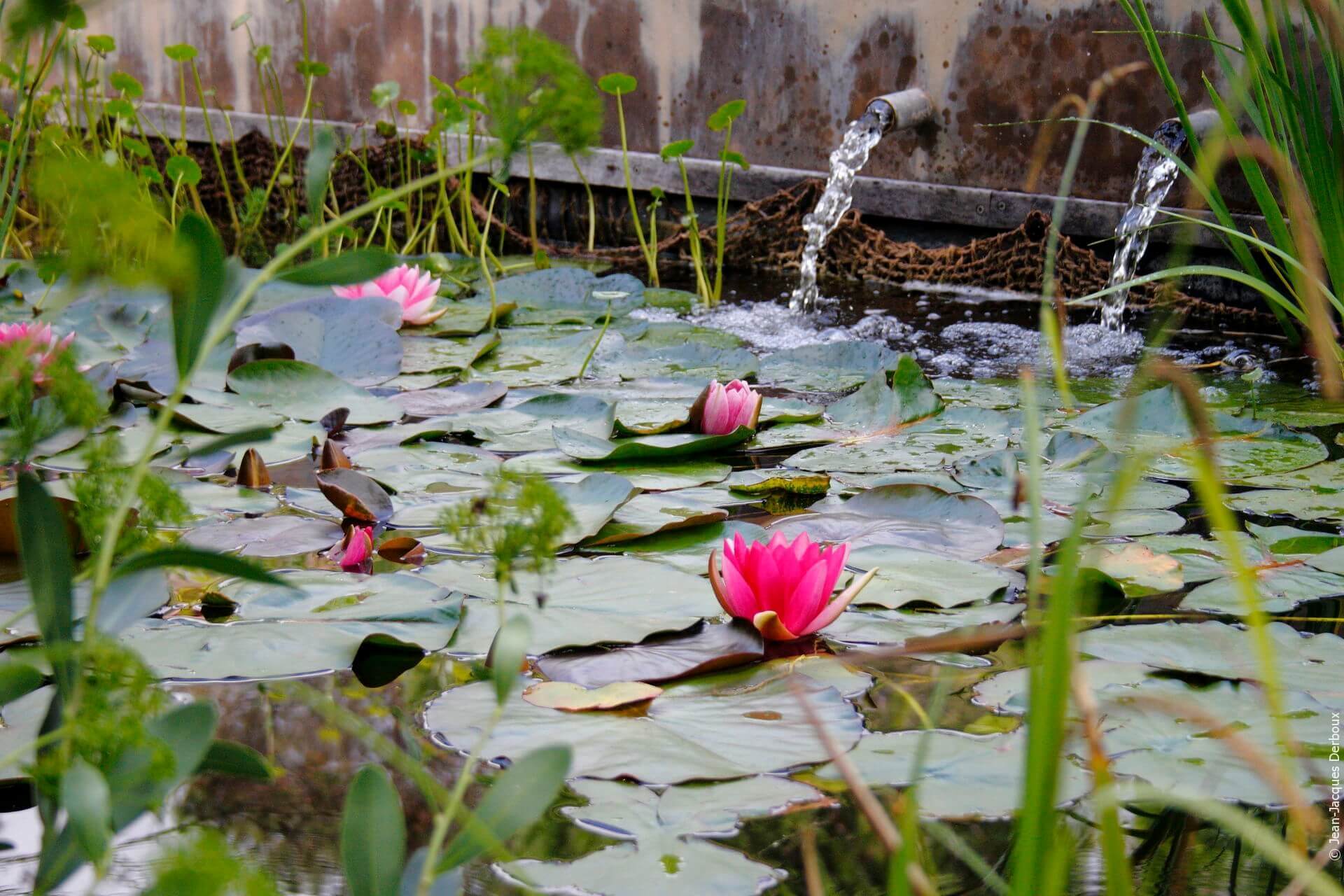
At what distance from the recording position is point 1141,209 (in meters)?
2.86

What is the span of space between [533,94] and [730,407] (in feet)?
3.55

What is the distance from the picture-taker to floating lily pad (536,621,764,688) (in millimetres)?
986

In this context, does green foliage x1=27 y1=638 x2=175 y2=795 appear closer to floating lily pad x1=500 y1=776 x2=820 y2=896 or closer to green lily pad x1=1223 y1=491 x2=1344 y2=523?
floating lily pad x1=500 y1=776 x2=820 y2=896

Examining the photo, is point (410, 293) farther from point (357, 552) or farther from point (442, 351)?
point (357, 552)

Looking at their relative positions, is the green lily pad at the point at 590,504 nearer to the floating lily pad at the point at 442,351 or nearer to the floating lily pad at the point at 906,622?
the floating lily pad at the point at 906,622

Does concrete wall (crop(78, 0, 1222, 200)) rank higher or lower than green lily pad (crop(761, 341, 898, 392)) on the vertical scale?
higher

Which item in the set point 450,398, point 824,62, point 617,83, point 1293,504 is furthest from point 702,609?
point 824,62

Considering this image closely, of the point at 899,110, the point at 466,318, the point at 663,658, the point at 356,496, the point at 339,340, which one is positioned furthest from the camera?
the point at 899,110

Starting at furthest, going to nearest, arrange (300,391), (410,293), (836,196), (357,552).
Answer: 1. (836,196)
2. (410,293)
3. (300,391)
4. (357,552)

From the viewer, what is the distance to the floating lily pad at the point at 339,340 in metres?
2.13

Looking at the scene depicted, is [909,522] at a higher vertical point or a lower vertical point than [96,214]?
lower

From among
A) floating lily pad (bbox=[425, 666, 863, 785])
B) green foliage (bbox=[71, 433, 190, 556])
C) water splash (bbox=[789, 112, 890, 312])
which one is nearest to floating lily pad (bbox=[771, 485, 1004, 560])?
floating lily pad (bbox=[425, 666, 863, 785])

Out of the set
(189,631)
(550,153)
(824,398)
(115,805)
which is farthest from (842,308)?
(115,805)

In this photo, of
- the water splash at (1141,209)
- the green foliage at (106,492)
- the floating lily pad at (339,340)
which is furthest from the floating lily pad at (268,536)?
the water splash at (1141,209)
